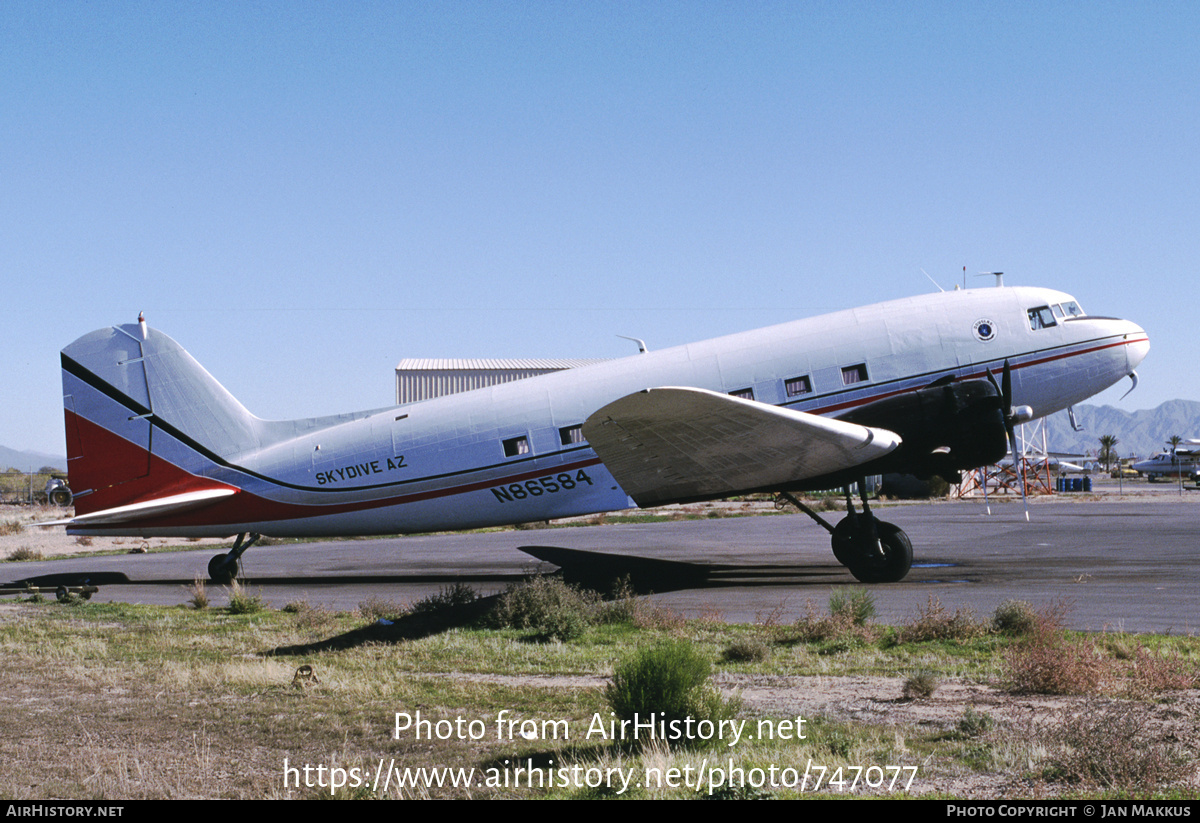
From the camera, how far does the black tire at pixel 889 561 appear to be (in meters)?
16.5

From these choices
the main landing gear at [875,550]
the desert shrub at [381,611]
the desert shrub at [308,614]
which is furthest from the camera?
the main landing gear at [875,550]

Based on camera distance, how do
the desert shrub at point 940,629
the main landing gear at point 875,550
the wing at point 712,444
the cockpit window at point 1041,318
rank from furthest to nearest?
1. the cockpit window at point 1041,318
2. the main landing gear at point 875,550
3. the wing at point 712,444
4. the desert shrub at point 940,629

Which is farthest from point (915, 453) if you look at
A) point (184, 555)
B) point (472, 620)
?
point (184, 555)

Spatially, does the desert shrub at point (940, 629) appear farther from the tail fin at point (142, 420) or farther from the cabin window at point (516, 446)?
the tail fin at point (142, 420)

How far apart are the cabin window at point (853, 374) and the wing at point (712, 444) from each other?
186 centimetres

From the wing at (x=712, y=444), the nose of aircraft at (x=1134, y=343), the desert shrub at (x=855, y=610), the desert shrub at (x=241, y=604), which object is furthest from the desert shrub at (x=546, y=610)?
the nose of aircraft at (x=1134, y=343)

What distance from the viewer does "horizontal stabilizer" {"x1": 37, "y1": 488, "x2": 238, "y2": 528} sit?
1878cm

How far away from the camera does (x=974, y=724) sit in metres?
7.37

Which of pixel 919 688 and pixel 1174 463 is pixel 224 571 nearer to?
pixel 919 688

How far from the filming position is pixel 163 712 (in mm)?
9250

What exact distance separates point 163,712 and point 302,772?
3277 mm

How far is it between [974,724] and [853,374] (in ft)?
33.4

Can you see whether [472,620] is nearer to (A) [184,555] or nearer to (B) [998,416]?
(B) [998,416]

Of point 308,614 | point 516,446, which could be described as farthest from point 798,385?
point 308,614
